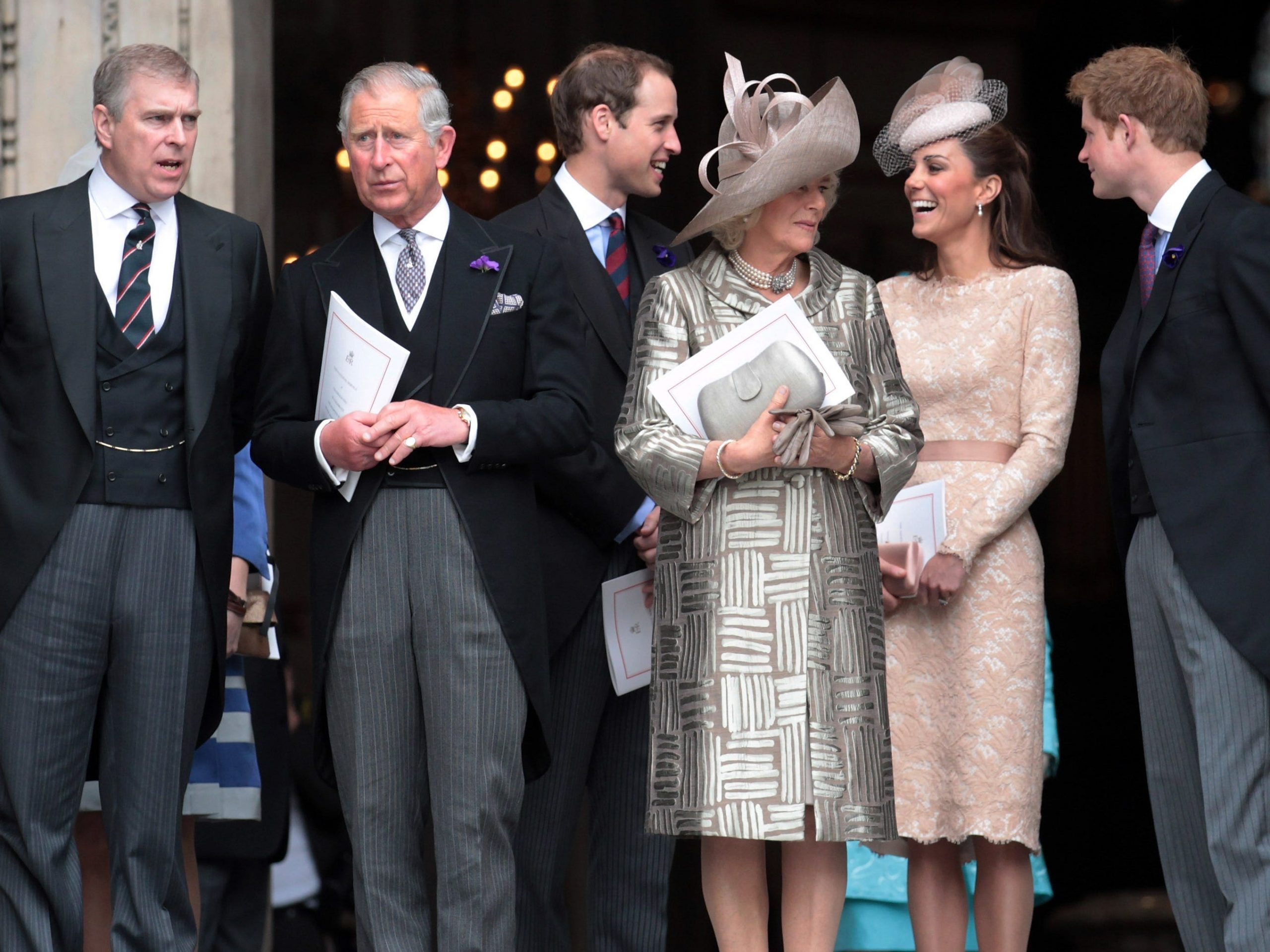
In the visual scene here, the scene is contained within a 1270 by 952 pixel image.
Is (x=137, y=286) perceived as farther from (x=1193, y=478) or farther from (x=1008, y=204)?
(x=1193, y=478)

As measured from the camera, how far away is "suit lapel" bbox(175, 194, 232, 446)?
366 centimetres

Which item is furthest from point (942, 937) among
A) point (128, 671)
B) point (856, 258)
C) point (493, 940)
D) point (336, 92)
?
point (336, 92)

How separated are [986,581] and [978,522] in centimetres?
16

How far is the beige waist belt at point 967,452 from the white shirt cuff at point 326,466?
1478mm

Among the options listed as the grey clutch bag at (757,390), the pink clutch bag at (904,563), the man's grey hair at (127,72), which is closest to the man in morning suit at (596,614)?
the grey clutch bag at (757,390)

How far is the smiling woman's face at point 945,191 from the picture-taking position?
4375 mm

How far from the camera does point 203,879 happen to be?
488 cm

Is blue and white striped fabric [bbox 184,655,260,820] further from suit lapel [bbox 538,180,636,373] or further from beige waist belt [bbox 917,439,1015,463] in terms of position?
beige waist belt [bbox 917,439,1015,463]

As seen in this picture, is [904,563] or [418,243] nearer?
[418,243]

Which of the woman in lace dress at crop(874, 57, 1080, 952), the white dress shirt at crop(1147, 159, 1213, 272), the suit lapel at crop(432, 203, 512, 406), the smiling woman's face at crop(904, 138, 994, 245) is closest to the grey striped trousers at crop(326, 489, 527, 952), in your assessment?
the suit lapel at crop(432, 203, 512, 406)

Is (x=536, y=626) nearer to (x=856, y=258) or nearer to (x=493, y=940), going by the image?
(x=493, y=940)

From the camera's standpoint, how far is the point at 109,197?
3770mm

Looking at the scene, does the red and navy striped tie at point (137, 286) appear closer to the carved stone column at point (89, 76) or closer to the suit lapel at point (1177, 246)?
the carved stone column at point (89, 76)

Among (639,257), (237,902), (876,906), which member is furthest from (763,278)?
(237,902)
